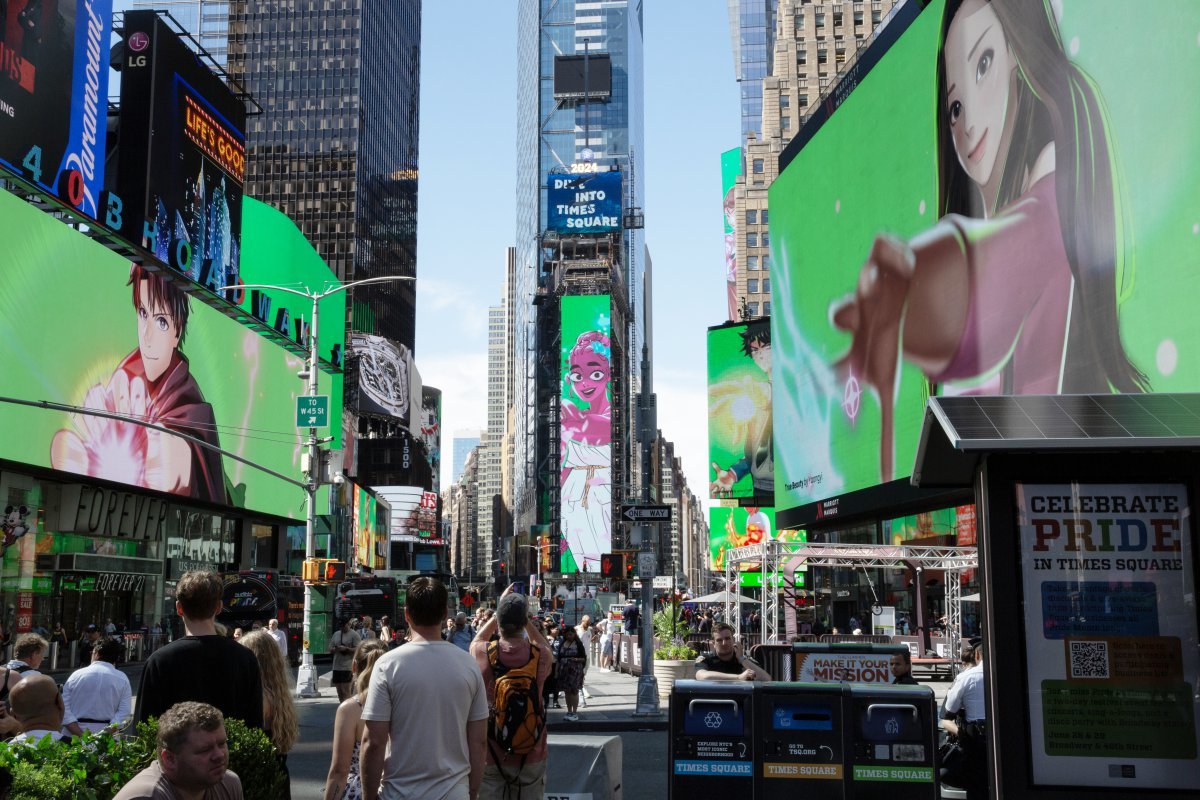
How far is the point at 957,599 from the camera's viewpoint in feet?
127

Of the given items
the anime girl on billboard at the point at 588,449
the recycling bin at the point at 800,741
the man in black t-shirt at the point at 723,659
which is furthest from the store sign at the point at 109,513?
the anime girl on billboard at the point at 588,449

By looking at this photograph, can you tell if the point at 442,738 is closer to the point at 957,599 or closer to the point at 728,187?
the point at 957,599

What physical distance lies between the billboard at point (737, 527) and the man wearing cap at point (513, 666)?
244ft

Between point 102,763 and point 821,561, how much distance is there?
33457mm

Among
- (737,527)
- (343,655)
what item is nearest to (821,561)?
(343,655)

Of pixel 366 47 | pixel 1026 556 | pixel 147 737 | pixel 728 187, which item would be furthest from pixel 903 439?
pixel 366 47

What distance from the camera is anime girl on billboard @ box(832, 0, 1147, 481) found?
25.7 m

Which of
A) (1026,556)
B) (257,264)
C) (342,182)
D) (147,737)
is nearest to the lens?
(147,737)

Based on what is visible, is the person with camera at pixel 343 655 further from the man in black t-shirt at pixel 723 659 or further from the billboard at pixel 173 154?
the billboard at pixel 173 154

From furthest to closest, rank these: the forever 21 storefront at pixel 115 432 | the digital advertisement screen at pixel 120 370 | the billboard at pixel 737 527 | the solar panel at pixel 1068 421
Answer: the billboard at pixel 737 527 < the forever 21 storefront at pixel 115 432 < the digital advertisement screen at pixel 120 370 < the solar panel at pixel 1068 421

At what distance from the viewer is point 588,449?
13650 centimetres

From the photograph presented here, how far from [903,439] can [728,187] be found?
93537mm

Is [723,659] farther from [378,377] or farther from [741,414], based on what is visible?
[378,377]

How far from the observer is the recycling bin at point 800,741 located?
8.42 m
